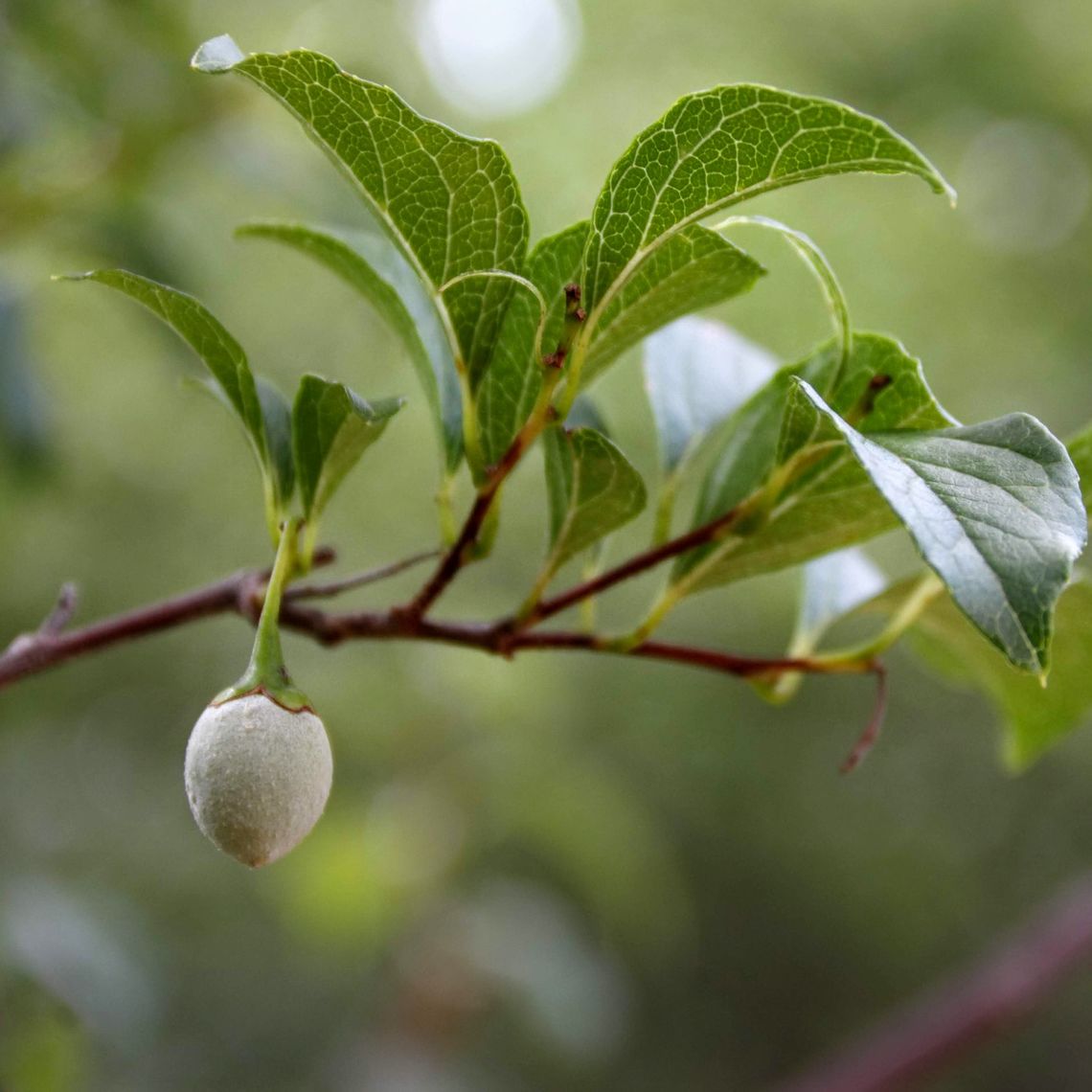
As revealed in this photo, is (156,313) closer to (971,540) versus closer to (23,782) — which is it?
(971,540)

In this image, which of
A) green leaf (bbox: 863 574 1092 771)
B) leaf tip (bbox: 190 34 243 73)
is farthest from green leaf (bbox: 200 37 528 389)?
green leaf (bbox: 863 574 1092 771)

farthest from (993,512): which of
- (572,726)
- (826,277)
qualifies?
(572,726)

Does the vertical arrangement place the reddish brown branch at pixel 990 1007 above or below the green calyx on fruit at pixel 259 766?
below

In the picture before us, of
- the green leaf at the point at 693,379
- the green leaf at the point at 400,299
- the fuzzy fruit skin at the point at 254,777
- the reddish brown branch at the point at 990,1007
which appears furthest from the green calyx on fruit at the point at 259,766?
the reddish brown branch at the point at 990,1007

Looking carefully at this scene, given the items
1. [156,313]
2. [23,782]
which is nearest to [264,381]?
[156,313]

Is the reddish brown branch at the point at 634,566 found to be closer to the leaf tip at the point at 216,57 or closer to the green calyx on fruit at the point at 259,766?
the green calyx on fruit at the point at 259,766
